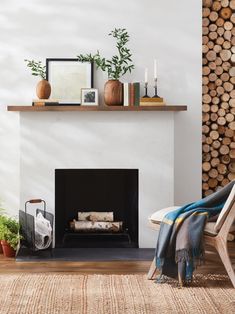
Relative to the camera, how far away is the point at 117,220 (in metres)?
6.01

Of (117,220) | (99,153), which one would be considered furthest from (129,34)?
(117,220)

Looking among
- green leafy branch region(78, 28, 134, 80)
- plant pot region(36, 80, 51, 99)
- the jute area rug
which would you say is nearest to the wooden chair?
the jute area rug

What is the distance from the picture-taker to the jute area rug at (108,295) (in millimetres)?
3916

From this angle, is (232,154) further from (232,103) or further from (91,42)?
(91,42)

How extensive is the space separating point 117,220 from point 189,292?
177 centimetres

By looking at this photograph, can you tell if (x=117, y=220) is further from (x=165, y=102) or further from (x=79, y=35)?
(x=79, y=35)

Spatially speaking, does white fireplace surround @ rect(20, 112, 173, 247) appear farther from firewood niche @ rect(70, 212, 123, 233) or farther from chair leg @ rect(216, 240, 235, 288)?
chair leg @ rect(216, 240, 235, 288)

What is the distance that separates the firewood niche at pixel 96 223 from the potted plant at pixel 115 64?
0.93 m

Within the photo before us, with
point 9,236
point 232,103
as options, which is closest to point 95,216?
point 9,236

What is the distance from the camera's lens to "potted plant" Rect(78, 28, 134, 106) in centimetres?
575

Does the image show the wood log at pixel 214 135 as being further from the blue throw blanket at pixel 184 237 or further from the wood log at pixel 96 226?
the blue throw blanket at pixel 184 237

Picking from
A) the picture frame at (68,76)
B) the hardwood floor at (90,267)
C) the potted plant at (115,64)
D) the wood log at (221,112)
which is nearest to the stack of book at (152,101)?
the potted plant at (115,64)

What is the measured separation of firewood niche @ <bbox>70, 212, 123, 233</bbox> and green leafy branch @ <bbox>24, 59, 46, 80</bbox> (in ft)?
3.98

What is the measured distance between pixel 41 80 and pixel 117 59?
2.16 ft
